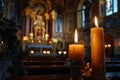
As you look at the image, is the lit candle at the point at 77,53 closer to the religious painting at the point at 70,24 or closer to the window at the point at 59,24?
the religious painting at the point at 70,24

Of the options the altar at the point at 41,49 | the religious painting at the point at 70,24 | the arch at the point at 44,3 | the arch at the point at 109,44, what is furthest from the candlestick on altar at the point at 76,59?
the religious painting at the point at 70,24

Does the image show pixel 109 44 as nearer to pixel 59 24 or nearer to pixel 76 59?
pixel 59 24

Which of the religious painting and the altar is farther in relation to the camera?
the religious painting

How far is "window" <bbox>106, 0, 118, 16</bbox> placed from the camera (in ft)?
49.0

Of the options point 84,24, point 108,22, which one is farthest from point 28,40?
point 108,22

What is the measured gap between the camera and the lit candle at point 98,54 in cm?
123

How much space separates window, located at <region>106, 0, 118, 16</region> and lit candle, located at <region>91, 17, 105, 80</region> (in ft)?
46.5

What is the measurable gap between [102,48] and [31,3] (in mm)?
19583

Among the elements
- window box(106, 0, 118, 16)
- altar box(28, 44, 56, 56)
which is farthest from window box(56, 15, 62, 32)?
window box(106, 0, 118, 16)

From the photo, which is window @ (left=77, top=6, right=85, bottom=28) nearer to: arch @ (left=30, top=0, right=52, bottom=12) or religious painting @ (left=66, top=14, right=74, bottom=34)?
religious painting @ (left=66, top=14, right=74, bottom=34)

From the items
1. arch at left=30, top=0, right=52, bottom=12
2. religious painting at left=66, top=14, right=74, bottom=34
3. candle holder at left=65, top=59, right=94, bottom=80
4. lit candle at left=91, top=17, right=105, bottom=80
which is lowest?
candle holder at left=65, top=59, right=94, bottom=80

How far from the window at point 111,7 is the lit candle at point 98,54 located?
14.2 m

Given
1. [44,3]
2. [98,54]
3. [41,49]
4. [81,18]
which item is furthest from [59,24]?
[98,54]

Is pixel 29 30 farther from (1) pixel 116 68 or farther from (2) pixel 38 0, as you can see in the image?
(1) pixel 116 68
